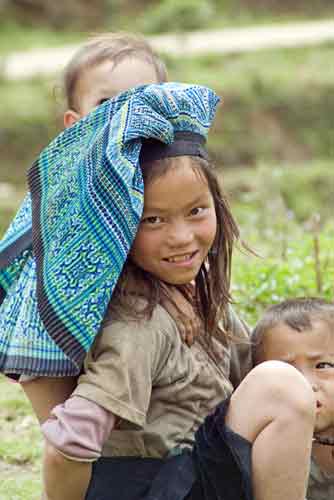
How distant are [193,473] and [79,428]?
40cm

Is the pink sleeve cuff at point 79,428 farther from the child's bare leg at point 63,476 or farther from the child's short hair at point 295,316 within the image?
the child's short hair at point 295,316

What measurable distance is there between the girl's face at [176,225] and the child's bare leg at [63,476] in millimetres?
552

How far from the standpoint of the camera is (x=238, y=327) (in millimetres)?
3105

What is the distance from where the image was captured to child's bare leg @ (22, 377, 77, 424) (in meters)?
2.61

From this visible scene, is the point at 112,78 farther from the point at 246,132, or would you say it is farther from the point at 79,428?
the point at 246,132

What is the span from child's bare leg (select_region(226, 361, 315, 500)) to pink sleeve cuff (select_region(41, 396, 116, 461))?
36cm

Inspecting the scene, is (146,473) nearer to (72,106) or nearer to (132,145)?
(132,145)

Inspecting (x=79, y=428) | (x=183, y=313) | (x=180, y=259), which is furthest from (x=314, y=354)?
(x=79, y=428)

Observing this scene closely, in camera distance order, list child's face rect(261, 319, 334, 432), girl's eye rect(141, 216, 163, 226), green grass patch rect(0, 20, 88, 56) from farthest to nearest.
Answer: green grass patch rect(0, 20, 88, 56), child's face rect(261, 319, 334, 432), girl's eye rect(141, 216, 163, 226)

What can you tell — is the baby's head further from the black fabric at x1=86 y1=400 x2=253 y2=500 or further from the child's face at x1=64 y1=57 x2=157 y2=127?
the child's face at x1=64 y1=57 x2=157 y2=127

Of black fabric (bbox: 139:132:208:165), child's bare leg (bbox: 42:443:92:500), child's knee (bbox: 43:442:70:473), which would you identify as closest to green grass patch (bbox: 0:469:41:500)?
child's bare leg (bbox: 42:443:92:500)

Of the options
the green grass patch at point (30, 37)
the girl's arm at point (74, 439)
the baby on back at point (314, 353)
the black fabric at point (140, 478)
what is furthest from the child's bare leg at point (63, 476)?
the green grass patch at point (30, 37)

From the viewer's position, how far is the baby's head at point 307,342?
3020mm

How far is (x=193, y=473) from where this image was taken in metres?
2.61
